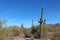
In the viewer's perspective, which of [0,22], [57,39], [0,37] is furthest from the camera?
[57,39]

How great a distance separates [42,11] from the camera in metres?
24.4

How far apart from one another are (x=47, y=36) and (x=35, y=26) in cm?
591

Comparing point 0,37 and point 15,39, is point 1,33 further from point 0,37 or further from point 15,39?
point 15,39

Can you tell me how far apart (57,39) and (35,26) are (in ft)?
38.9

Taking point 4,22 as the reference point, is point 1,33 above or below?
below

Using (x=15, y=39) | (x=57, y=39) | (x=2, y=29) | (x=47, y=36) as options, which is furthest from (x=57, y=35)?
(x=2, y=29)

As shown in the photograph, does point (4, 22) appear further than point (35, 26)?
No

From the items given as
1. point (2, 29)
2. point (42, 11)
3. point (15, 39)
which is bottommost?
point (15, 39)

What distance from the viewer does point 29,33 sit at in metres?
41.4

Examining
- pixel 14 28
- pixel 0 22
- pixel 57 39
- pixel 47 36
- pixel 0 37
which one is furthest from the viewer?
pixel 14 28

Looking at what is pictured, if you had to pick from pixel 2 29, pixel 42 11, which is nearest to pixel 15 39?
pixel 2 29

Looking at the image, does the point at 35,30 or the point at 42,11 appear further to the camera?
the point at 35,30

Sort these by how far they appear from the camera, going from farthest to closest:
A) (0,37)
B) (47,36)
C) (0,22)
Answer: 1. (47,36)
2. (0,22)
3. (0,37)

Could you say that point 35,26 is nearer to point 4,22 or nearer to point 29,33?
point 29,33
